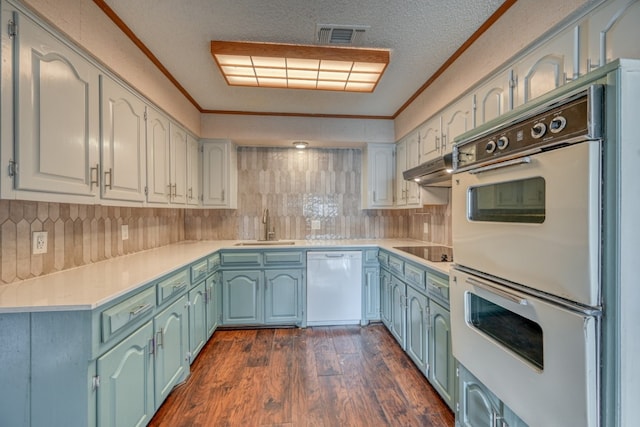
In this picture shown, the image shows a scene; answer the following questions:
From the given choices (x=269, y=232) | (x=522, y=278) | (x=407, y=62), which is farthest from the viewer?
(x=269, y=232)

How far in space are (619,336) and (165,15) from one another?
2365 mm

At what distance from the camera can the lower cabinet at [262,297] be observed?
2846 mm

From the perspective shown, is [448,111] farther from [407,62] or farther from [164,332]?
[164,332]

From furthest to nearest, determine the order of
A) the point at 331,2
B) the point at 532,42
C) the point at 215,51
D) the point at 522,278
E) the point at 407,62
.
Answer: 1. the point at 407,62
2. the point at 215,51
3. the point at 331,2
4. the point at 532,42
5. the point at 522,278

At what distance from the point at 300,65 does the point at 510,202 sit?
165cm

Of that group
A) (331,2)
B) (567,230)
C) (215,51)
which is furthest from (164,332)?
(331,2)

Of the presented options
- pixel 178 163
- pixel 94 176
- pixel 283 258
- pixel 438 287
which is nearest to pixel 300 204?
pixel 283 258

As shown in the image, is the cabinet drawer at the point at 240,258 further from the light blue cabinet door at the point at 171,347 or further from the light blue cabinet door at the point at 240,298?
the light blue cabinet door at the point at 171,347

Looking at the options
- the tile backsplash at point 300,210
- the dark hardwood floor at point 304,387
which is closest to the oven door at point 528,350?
the dark hardwood floor at point 304,387

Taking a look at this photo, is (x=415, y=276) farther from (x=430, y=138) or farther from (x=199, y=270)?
(x=199, y=270)

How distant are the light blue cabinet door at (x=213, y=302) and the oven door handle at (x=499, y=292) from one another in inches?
81.5

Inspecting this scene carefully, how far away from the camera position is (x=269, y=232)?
11.3ft

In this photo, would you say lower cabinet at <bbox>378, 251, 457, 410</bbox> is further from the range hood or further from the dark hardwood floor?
the range hood

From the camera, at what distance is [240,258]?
9.31 feet
